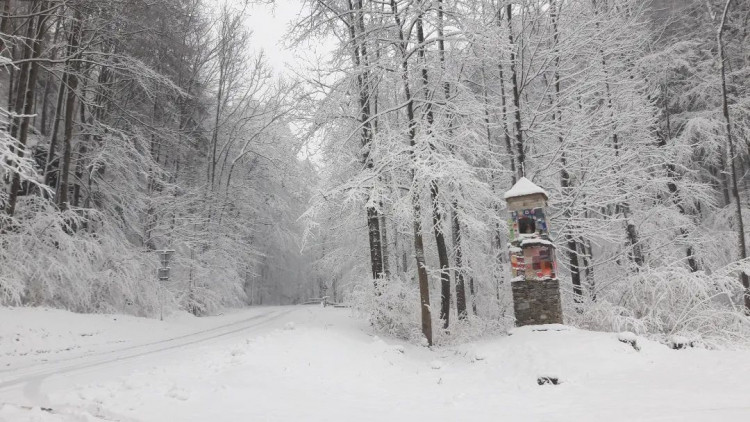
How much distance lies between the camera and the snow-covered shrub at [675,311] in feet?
29.6

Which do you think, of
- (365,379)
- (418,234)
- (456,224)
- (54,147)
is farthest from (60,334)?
(456,224)

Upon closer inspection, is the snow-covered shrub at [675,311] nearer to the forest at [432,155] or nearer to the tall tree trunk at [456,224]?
the forest at [432,155]

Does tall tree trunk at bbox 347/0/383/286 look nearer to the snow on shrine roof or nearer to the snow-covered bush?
the snow on shrine roof

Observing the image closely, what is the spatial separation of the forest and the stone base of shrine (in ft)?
4.86

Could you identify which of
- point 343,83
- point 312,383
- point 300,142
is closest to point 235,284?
point 300,142

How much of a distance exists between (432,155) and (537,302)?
405 cm

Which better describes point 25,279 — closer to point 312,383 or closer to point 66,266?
point 66,266

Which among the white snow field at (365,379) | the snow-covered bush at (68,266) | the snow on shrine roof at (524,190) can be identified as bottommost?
the white snow field at (365,379)

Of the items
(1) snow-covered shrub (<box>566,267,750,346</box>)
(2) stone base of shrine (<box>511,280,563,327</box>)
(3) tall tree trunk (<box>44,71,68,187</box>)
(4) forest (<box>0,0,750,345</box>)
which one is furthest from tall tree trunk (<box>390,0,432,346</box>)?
(3) tall tree trunk (<box>44,71,68,187</box>)

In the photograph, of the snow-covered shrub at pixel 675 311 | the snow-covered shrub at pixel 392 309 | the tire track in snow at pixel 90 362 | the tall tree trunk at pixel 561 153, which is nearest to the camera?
the tire track in snow at pixel 90 362

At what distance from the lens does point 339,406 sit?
6430mm

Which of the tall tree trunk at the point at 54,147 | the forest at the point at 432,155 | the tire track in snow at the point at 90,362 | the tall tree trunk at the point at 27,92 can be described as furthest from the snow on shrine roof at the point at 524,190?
the tall tree trunk at the point at 54,147

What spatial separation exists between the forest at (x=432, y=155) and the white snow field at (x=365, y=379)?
1.73m

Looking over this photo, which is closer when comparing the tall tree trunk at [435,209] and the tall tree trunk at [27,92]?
the tall tree trunk at [435,209]
